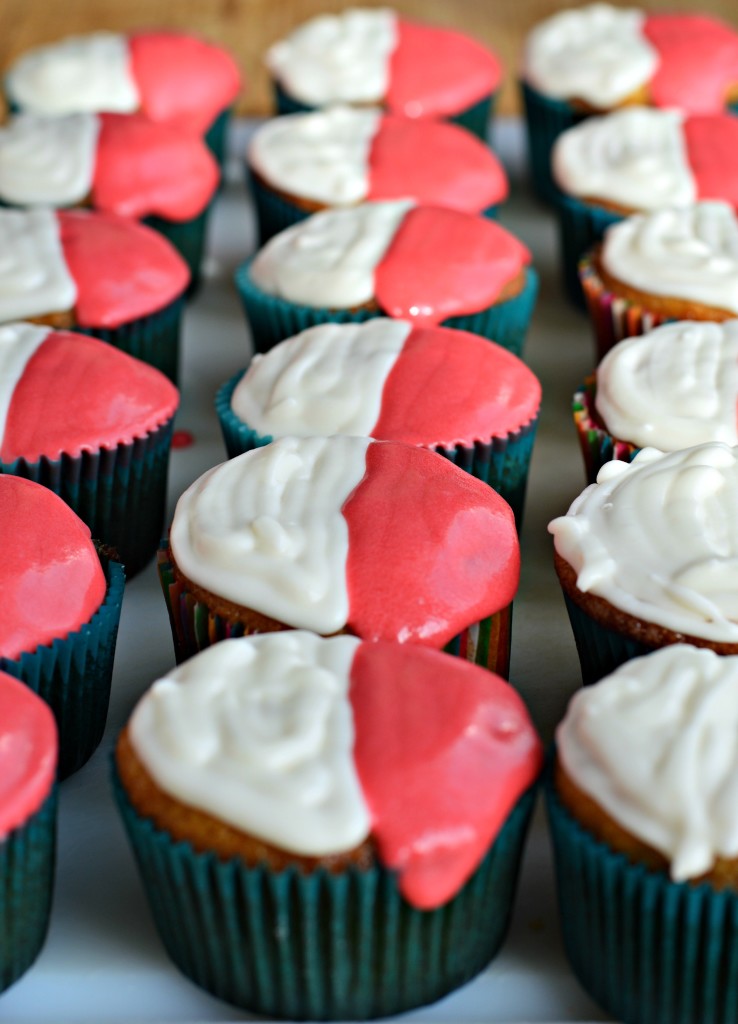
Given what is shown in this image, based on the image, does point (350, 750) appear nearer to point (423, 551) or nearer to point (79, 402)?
point (423, 551)

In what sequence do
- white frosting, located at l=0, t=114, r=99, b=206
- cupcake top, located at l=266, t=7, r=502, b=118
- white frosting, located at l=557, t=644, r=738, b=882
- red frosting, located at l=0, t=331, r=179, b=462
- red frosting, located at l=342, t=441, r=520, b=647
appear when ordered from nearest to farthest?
white frosting, located at l=557, t=644, r=738, b=882 < red frosting, located at l=342, t=441, r=520, b=647 < red frosting, located at l=0, t=331, r=179, b=462 < white frosting, located at l=0, t=114, r=99, b=206 < cupcake top, located at l=266, t=7, r=502, b=118

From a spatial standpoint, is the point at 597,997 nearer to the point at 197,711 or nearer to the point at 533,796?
the point at 533,796

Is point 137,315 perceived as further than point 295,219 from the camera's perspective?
No

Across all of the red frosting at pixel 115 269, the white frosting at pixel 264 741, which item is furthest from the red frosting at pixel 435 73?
the white frosting at pixel 264 741

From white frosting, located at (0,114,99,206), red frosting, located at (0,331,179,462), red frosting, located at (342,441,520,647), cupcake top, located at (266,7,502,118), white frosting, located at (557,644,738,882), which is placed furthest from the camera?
cupcake top, located at (266,7,502,118)

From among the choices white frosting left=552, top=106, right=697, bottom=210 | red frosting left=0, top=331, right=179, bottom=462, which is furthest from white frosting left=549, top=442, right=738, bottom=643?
white frosting left=552, top=106, right=697, bottom=210

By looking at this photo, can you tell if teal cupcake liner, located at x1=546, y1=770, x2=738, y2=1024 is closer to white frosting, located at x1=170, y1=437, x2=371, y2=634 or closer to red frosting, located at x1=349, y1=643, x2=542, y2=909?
red frosting, located at x1=349, y1=643, x2=542, y2=909

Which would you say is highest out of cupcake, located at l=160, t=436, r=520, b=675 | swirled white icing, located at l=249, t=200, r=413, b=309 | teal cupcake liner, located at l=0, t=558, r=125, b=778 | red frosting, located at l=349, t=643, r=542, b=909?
red frosting, located at l=349, t=643, r=542, b=909

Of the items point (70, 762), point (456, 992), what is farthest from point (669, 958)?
point (70, 762)
